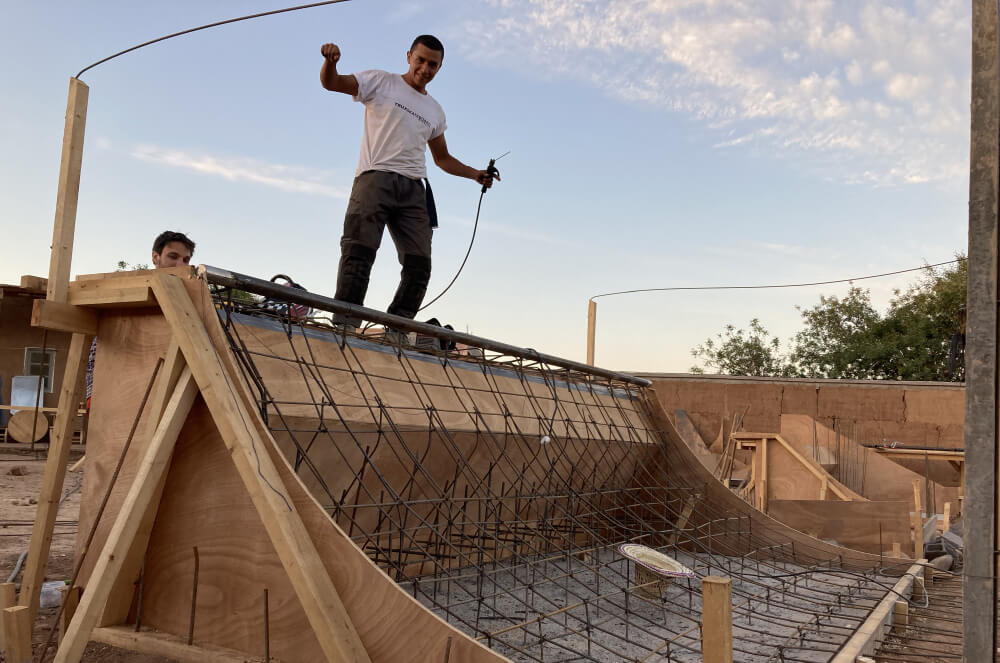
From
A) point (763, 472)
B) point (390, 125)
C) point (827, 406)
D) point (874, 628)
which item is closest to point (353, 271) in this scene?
point (390, 125)

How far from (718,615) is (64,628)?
2.18 metres

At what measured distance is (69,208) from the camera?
3111mm

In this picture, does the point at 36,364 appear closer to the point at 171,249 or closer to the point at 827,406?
the point at 171,249

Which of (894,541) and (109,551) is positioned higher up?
(109,551)

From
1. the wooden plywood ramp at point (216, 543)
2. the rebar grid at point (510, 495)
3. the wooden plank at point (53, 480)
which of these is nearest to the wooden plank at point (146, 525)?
the wooden plywood ramp at point (216, 543)

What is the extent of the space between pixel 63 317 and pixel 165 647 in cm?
121

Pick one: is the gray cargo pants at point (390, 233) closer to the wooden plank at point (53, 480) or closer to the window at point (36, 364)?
the wooden plank at point (53, 480)

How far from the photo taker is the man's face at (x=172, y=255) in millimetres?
4094

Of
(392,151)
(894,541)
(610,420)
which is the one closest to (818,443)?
(894,541)

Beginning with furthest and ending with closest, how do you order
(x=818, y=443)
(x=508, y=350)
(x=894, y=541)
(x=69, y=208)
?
(x=818, y=443), (x=894, y=541), (x=508, y=350), (x=69, y=208)

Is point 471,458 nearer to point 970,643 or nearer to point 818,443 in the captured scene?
point 970,643

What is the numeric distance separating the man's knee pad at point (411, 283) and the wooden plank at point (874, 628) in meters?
2.59

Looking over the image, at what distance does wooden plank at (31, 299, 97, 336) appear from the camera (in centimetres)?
290

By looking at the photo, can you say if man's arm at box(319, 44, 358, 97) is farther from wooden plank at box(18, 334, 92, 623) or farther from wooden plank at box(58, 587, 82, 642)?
wooden plank at box(58, 587, 82, 642)
